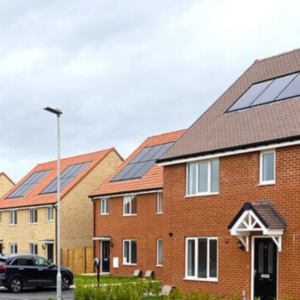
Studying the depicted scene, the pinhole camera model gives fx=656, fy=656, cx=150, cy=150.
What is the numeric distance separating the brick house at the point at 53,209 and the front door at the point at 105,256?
3.91m

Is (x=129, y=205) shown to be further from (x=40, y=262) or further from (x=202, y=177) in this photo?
(x=202, y=177)

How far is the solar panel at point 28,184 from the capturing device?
2014 inches

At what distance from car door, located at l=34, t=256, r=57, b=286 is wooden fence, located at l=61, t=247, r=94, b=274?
39.9 feet

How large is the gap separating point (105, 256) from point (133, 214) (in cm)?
456

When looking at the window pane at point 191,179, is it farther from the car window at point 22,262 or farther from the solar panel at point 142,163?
Answer: the solar panel at point 142,163

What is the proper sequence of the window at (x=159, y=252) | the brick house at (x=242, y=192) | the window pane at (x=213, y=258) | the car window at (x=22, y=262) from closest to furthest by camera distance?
the brick house at (x=242, y=192) → the window pane at (x=213, y=258) → the car window at (x=22, y=262) → the window at (x=159, y=252)

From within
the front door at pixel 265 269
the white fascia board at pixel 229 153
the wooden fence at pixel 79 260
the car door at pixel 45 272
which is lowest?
the wooden fence at pixel 79 260

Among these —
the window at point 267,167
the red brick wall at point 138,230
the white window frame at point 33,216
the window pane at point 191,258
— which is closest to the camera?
the window at point 267,167

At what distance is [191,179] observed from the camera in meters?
23.9

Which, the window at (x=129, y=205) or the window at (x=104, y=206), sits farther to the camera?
the window at (x=104, y=206)

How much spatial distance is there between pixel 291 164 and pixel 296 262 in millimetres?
2928

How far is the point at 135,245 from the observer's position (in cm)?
3781

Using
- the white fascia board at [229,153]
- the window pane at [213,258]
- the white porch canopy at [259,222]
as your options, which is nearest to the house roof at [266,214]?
the white porch canopy at [259,222]

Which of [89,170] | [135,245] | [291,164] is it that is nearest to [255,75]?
[291,164]
